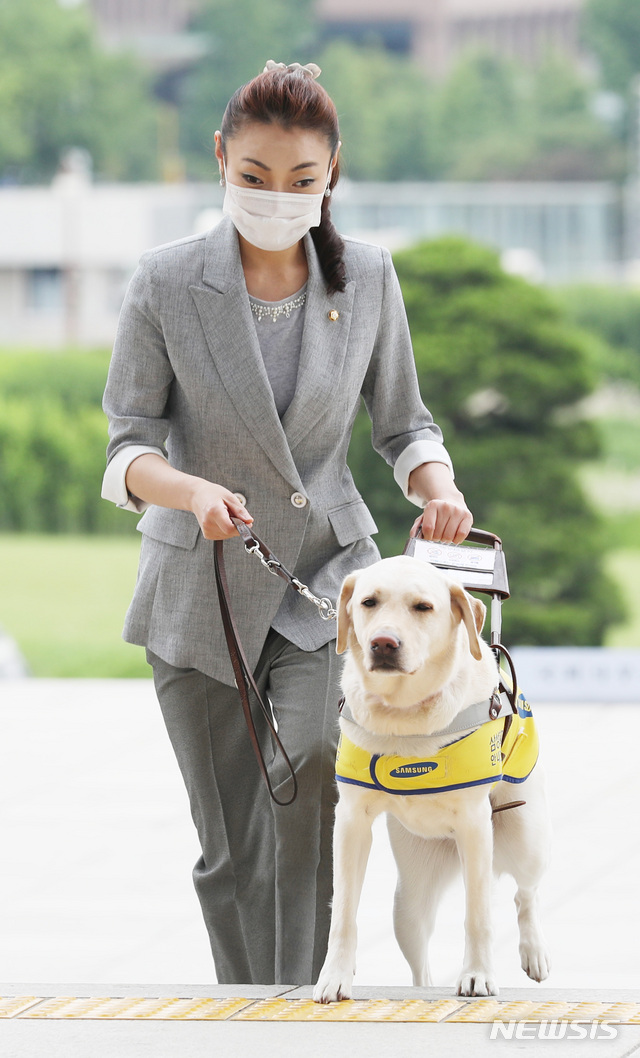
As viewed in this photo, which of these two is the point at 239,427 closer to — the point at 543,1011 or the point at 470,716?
the point at 470,716

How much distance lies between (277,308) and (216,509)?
0.46m

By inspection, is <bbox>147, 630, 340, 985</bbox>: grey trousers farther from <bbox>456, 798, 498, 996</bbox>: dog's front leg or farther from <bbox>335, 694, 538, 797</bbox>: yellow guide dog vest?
<bbox>456, 798, 498, 996</bbox>: dog's front leg

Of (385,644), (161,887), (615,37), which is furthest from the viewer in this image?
(615,37)

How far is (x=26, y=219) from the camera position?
36.9ft

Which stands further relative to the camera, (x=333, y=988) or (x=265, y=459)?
(x=265, y=459)

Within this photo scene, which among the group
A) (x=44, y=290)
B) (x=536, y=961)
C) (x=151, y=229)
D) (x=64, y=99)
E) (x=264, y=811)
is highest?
(x=64, y=99)

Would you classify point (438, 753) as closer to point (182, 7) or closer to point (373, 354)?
point (373, 354)

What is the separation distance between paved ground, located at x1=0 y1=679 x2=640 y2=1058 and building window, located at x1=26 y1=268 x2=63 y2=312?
553 centimetres

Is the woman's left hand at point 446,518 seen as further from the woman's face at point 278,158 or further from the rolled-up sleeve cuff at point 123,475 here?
the woman's face at point 278,158

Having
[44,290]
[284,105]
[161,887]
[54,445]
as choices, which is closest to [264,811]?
[284,105]

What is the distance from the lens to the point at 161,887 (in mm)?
4164

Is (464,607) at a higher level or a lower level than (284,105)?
lower

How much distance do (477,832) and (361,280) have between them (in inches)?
40.2

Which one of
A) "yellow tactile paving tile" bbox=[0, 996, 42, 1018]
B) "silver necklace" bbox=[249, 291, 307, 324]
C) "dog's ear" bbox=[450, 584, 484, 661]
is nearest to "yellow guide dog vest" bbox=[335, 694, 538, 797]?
"dog's ear" bbox=[450, 584, 484, 661]
